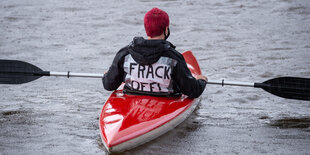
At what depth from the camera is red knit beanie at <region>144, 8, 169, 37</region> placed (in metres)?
3.87

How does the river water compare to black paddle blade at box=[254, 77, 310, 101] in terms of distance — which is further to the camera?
black paddle blade at box=[254, 77, 310, 101]

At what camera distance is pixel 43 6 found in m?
12.2

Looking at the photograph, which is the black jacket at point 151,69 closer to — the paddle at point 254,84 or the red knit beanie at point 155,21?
the red knit beanie at point 155,21

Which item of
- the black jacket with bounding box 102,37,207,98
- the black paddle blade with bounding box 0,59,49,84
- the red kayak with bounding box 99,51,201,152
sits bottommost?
the black paddle blade with bounding box 0,59,49,84

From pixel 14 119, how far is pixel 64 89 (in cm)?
128

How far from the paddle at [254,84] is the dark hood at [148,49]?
3.72ft

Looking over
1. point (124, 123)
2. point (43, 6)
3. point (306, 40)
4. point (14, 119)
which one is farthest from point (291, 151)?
point (43, 6)

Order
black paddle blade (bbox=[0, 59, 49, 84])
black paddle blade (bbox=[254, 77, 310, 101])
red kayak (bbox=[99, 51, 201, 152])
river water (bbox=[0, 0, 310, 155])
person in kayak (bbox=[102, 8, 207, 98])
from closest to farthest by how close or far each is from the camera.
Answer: red kayak (bbox=[99, 51, 201, 152]) < person in kayak (bbox=[102, 8, 207, 98]) < river water (bbox=[0, 0, 310, 155]) < black paddle blade (bbox=[254, 77, 310, 101]) < black paddle blade (bbox=[0, 59, 49, 84])

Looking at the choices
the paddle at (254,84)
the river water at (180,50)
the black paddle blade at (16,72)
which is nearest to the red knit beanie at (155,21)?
the river water at (180,50)

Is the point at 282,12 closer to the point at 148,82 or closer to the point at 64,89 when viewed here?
the point at 64,89

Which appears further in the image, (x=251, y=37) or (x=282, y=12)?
(x=282, y=12)

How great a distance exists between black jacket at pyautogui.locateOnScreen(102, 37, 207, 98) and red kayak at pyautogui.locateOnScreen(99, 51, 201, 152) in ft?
0.42

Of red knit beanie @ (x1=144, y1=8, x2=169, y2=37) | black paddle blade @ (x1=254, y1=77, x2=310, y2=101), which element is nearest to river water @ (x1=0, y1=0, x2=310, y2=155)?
black paddle blade @ (x1=254, y1=77, x2=310, y2=101)

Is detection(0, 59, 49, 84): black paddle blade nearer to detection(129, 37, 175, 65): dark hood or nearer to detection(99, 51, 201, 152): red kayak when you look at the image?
detection(99, 51, 201, 152): red kayak
